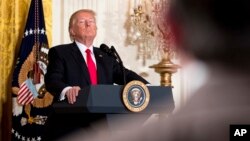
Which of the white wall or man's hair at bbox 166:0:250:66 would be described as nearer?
man's hair at bbox 166:0:250:66

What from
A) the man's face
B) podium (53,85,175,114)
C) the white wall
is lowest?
podium (53,85,175,114)

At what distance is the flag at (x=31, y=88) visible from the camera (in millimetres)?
3256

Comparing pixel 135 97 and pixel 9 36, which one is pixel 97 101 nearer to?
pixel 135 97

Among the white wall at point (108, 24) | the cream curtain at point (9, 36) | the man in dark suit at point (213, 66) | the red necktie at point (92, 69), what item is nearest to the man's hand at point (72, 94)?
the red necktie at point (92, 69)

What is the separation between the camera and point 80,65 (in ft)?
5.08

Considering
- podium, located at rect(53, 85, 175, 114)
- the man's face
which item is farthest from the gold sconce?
podium, located at rect(53, 85, 175, 114)

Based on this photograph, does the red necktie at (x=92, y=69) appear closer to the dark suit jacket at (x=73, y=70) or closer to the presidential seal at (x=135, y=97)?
the dark suit jacket at (x=73, y=70)

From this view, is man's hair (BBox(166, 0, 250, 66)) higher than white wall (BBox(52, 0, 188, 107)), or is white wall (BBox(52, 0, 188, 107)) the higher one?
white wall (BBox(52, 0, 188, 107))

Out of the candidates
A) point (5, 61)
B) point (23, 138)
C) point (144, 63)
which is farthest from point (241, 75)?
point (144, 63)

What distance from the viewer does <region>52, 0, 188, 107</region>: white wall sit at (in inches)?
147

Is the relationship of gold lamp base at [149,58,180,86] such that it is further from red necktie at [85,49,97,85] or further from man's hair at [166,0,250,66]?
man's hair at [166,0,250,66]

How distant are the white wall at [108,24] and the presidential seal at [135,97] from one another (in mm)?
2815

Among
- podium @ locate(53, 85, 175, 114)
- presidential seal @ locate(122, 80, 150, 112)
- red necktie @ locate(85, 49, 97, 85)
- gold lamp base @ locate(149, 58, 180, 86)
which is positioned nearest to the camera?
presidential seal @ locate(122, 80, 150, 112)

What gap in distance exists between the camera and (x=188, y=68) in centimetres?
33
